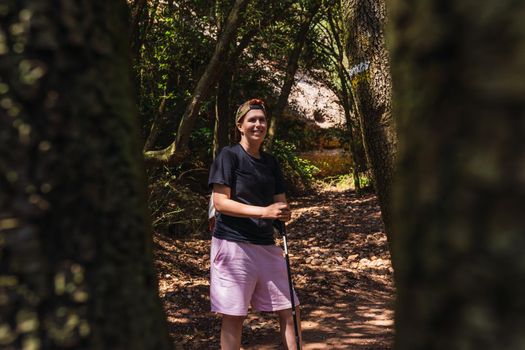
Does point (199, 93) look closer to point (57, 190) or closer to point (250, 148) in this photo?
point (250, 148)

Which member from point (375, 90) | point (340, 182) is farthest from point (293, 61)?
point (375, 90)

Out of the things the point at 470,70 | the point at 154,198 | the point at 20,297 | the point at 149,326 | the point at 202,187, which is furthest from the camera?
the point at 202,187

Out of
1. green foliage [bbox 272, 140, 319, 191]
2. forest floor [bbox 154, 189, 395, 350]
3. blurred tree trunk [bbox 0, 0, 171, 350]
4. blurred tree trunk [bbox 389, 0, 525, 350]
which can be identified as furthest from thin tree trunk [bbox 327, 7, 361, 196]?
blurred tree trunk [bbox 389, 0, 525, 350]

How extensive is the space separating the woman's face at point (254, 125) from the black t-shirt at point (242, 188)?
110mm

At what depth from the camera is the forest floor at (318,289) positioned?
20.4 feet

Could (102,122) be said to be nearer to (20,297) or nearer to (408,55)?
(20,297)

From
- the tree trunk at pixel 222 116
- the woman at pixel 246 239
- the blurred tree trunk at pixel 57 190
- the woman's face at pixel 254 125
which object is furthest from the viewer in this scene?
the tree trunk at pixel 222 116

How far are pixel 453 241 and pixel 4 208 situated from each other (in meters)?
Result: 0.78

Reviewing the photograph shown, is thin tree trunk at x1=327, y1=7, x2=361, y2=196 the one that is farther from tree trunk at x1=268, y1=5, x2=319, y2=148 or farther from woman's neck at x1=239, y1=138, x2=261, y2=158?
woman's neck at x1=239, y1=138, x2=261, y2=158

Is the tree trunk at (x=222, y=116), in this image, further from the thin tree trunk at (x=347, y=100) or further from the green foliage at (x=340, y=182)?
the green foliage at (x=340, y=182)

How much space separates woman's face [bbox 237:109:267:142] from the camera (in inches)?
167

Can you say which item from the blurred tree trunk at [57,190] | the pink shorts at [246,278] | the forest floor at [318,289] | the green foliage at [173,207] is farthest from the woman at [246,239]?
the green foliage at [173,207]

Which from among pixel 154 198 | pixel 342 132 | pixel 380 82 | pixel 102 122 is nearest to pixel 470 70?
pixel 102 122

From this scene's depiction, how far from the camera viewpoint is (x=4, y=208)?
1120 mm
